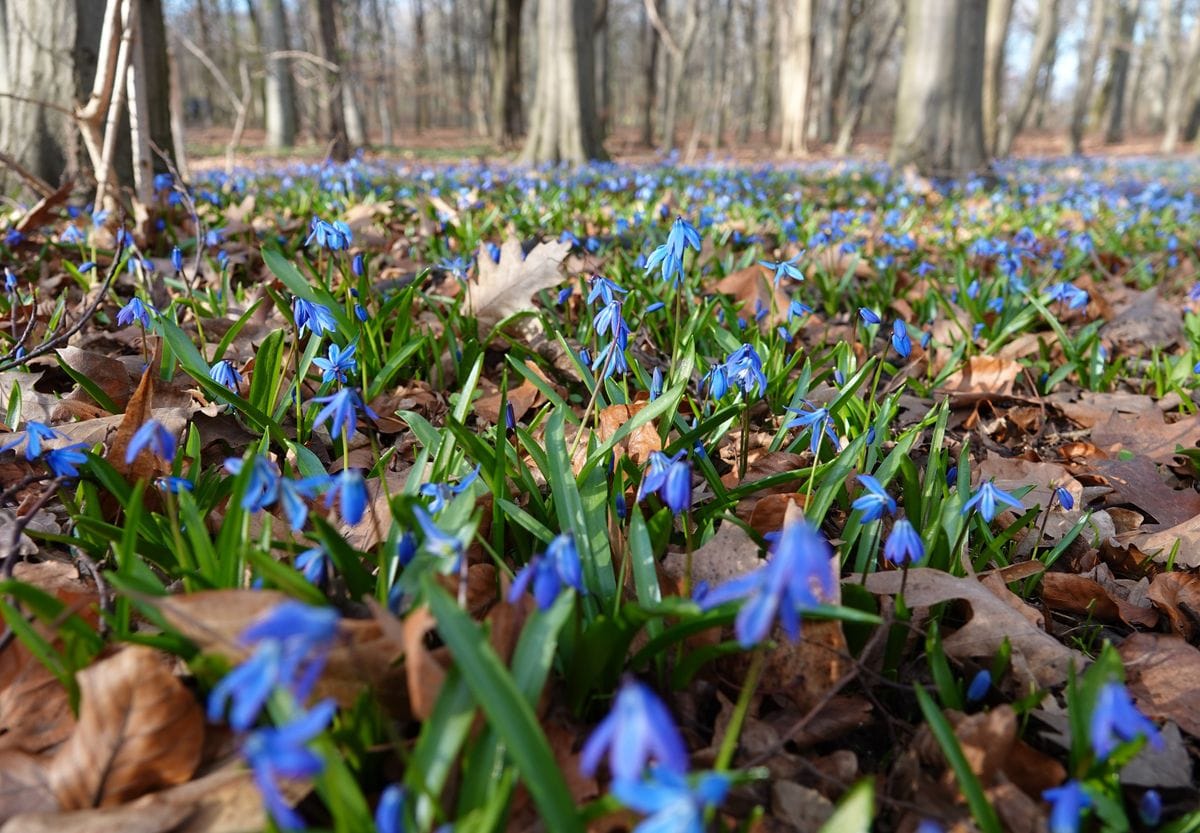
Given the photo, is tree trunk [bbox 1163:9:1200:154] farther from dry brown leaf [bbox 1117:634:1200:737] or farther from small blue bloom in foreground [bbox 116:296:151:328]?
small blue bloom in foreground [bbox 116:296:151:328]

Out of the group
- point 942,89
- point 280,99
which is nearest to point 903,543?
point 942,89

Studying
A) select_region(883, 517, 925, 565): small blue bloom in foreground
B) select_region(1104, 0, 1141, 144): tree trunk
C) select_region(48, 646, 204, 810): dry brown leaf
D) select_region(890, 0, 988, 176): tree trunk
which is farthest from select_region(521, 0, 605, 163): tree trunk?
select_region(1104, 0, 1141, 144): tree trunk

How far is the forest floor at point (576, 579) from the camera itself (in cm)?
105

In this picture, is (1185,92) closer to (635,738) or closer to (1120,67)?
(1120,67)

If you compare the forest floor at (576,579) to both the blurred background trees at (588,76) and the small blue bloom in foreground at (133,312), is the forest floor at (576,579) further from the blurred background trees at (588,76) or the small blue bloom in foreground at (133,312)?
the blurred background trees at (588,76)

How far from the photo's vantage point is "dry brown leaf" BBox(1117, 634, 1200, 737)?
1.51 meters

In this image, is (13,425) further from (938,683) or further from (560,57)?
(560,57)

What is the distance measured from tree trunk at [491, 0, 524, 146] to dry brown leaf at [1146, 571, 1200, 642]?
18.9 metres

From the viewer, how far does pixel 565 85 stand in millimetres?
11758

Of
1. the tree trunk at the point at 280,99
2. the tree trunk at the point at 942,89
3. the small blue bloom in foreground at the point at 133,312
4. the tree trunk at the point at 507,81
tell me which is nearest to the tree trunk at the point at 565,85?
the tree trunk at the point at 942,89

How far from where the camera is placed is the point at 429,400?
2.69 meters

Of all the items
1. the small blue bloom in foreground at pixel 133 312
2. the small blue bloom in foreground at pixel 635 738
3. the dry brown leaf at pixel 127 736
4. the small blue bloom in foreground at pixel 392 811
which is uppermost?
the small blue bloom in foreground at pixel 133 312

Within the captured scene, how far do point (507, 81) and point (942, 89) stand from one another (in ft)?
38.8

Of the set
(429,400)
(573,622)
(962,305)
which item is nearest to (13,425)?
(429,400)
